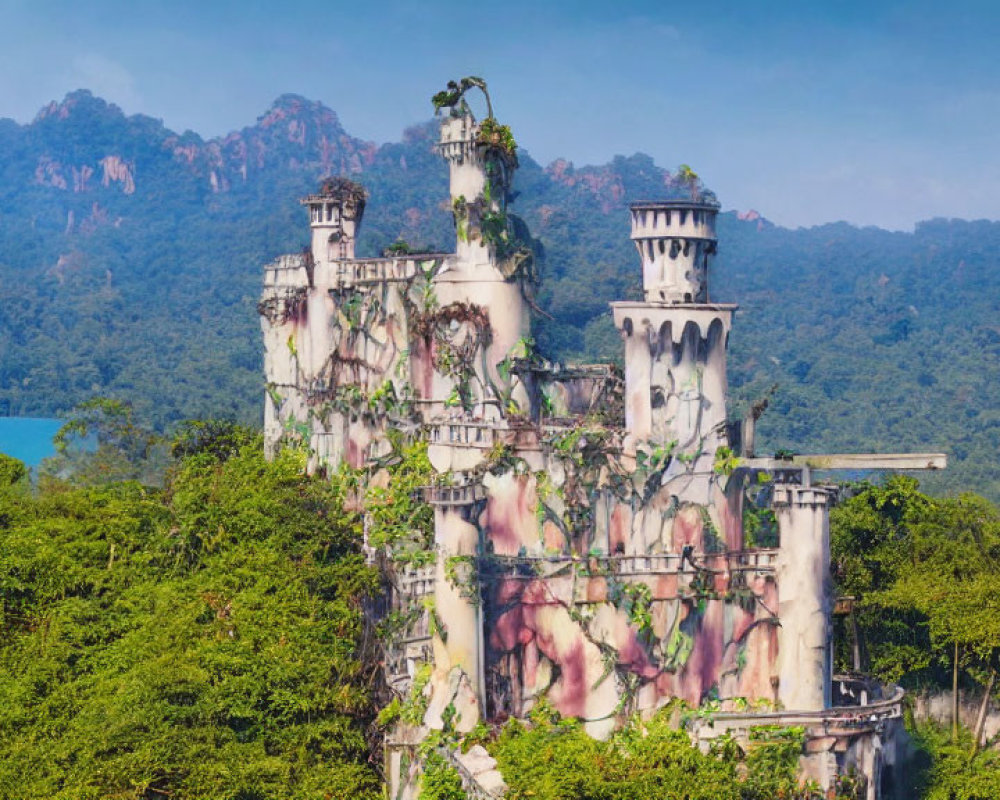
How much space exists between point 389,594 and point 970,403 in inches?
2902

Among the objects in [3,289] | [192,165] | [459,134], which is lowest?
[459,134]

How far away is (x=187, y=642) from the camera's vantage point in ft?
120

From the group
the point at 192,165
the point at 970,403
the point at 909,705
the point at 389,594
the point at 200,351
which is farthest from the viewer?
the point at 192,165

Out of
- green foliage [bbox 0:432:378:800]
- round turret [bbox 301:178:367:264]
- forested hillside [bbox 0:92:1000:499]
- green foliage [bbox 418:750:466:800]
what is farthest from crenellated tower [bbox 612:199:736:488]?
forested hillside [bbox 0:92:1000:499]

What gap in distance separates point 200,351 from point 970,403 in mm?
46959

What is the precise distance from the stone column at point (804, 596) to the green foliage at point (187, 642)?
27.1 ft

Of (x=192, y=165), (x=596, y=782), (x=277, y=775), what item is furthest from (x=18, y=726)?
(x=192, y=165)

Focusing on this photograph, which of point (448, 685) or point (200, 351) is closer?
point (448, 685)

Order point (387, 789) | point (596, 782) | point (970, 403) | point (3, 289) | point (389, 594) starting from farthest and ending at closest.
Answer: point (3, 289)
point (970, 403)
point (389, 594)
point (387, 789)
point (596, 782)

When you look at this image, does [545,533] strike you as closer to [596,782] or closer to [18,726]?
[596,782]

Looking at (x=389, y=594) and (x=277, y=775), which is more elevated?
(x=389, y=594)

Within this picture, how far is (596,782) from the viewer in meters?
32.3

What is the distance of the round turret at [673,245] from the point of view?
37.0m

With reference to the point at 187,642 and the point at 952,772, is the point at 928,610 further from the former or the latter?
the point at 187,642
